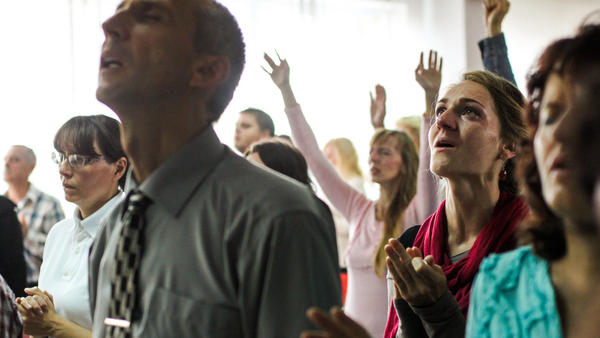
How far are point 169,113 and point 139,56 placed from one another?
109 mm

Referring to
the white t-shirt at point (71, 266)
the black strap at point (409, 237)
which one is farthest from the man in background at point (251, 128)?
the black strap at point (409, 237)

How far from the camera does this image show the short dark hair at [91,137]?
1.98 meters

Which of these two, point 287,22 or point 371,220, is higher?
point 287,22

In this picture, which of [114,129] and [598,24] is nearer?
[598,24]

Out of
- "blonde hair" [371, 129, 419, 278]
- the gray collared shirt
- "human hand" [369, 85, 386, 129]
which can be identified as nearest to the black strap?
"blonde hair" [371, 129, 419, 278]

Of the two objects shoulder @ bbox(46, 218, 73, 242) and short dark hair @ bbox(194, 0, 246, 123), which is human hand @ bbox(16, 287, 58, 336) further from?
short dark hair @ bbox(194, 0, 246, 123)

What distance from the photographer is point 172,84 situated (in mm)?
979

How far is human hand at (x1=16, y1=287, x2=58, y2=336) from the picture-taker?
1628mm

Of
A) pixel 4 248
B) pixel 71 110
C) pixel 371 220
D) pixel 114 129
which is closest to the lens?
pixel 114 129

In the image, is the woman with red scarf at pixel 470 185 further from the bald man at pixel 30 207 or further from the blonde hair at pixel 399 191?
the bald man at pixel 30 207

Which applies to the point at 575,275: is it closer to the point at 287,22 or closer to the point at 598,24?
the point at 598,24

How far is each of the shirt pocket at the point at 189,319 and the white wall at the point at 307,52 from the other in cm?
431

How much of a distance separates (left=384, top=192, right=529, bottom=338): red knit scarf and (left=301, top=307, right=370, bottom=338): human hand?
0.63m

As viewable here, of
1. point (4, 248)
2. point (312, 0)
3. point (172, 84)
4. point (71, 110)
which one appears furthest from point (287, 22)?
point (172, 84)
